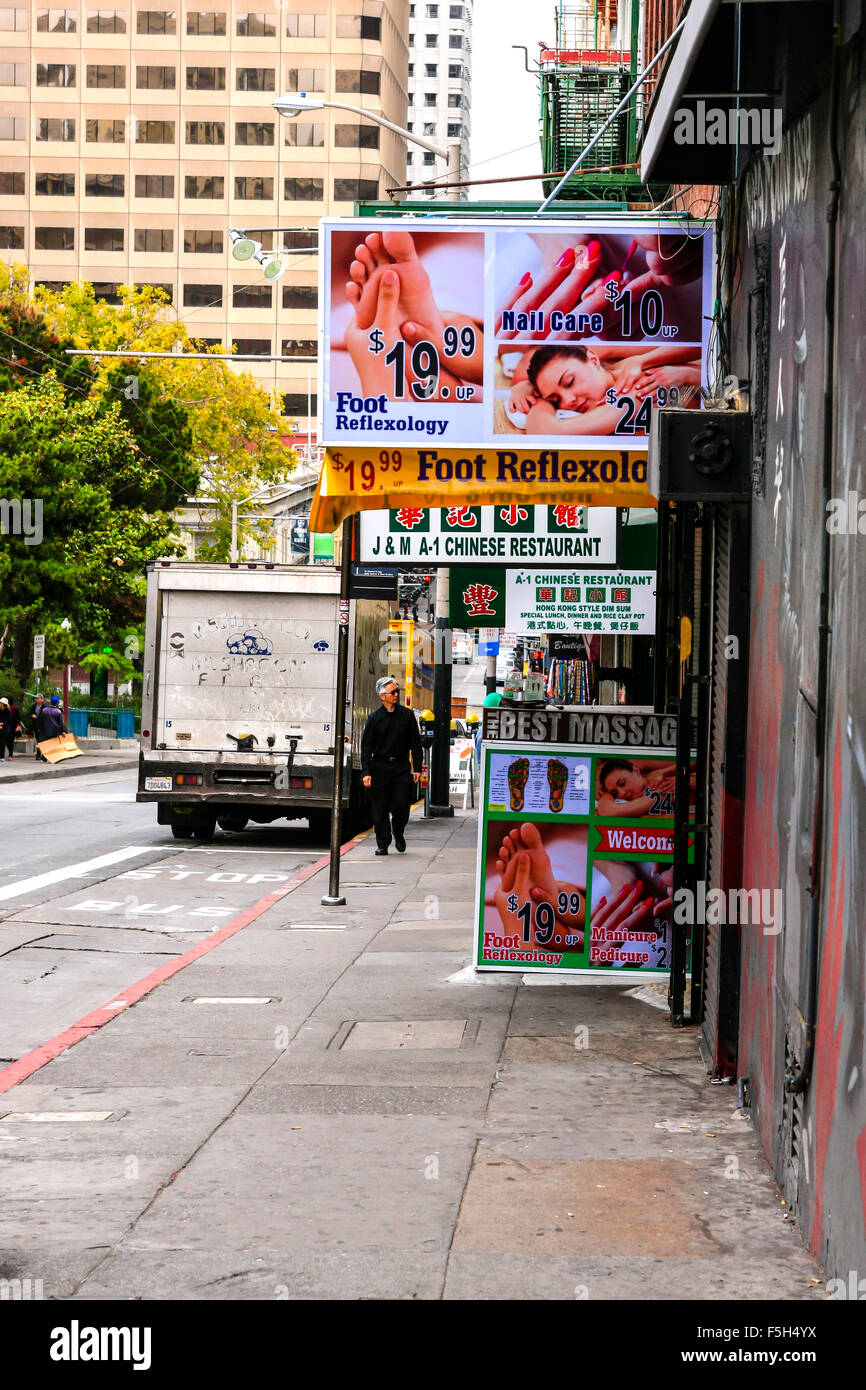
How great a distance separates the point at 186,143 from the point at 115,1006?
106 m

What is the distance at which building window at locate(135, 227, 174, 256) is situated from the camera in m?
108

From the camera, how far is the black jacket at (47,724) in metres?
45.8

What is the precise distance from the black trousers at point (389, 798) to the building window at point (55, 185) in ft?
317

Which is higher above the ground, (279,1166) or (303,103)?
(303,103)

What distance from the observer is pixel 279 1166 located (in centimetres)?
647

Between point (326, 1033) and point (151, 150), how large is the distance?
10700 cm

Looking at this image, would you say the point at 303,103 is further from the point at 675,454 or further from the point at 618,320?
the point at 675,454

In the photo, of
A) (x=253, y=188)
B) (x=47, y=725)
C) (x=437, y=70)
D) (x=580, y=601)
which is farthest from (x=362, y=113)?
(x=437, y=70)

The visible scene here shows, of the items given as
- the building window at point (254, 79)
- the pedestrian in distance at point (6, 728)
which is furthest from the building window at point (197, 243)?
the pedestrian in distance at point (6, 728)

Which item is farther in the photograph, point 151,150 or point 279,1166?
point 151,150

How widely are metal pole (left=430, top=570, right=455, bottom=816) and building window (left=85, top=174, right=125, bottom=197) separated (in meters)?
88.1

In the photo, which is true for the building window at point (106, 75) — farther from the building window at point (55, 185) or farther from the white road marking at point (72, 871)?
the white road marking at point (72, 871)
